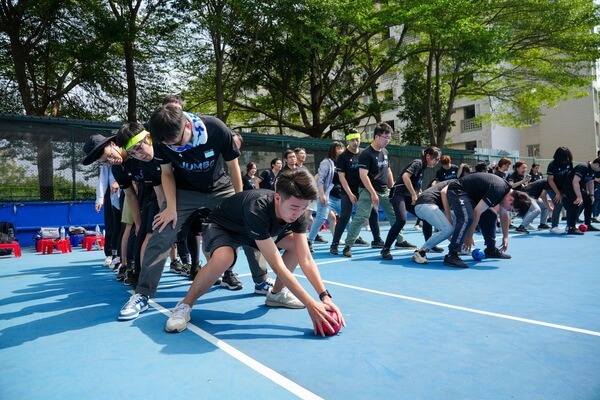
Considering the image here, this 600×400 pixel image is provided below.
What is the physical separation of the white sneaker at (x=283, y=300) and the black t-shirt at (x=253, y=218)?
0.55 metres

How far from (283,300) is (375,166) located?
3843mm

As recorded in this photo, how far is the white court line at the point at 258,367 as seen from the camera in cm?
208

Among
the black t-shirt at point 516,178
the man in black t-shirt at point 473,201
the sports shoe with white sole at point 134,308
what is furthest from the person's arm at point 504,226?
the sports shoe with white sole at point 134,308

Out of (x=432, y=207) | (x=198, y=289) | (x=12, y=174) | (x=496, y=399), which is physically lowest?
(x=496, y=399)

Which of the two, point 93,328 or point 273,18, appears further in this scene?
point 273,18

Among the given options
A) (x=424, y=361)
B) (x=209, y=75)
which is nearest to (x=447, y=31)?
(x=209, y=75)

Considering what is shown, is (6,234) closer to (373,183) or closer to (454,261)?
(373,183)

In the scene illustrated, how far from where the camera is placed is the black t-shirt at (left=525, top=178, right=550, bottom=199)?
1027 cm

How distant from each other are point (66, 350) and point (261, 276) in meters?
1.86

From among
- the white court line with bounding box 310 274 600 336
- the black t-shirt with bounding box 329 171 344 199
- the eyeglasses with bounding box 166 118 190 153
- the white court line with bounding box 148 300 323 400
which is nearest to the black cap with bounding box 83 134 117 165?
the eyeglasses with bounding box 166 118 190 153

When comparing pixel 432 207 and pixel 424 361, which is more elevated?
pixel 432 207

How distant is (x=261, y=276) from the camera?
13.9 ft

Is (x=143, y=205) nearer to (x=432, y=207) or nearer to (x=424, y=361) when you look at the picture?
(x=424, y=361)

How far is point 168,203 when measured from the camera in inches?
144
